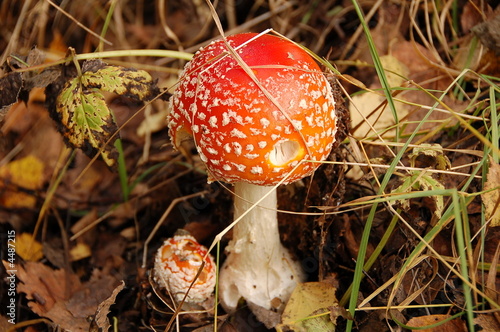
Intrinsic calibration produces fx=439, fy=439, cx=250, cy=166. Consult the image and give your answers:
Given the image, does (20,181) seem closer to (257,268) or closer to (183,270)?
(183,270)

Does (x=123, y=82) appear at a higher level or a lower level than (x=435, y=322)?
higher

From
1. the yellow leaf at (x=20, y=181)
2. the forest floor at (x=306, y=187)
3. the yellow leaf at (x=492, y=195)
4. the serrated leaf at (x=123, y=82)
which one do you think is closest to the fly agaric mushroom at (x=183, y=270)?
the forest floor at (x=306, y=187)

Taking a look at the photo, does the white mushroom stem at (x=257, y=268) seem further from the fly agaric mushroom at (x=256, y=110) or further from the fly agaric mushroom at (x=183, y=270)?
the fly agaric mushroom at (x=256, y=110)

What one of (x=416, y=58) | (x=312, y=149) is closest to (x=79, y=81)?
(x=312, y=149)

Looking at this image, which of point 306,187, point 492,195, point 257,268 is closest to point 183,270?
point 257,268

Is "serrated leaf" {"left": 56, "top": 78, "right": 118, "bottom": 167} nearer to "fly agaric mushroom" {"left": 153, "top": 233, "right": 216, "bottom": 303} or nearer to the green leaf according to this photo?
the green leaf

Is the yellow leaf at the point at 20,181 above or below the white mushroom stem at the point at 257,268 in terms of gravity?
above

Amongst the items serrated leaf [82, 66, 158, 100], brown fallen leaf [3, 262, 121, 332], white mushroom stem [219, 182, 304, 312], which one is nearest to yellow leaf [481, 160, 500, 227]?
white mushroom stem [219, 182, 304, 312]
